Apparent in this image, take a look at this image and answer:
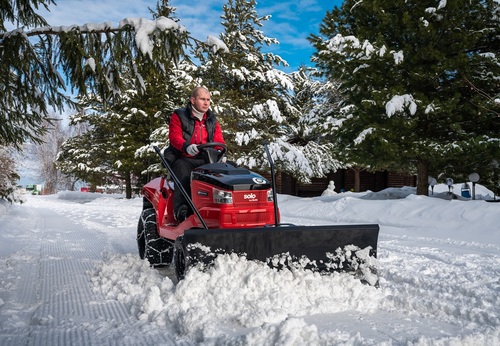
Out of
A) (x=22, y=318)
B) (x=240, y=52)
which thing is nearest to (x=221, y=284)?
(x=22, y=318)

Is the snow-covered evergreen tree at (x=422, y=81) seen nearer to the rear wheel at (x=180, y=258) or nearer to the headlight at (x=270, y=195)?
the headlight at (x=270, y=195)

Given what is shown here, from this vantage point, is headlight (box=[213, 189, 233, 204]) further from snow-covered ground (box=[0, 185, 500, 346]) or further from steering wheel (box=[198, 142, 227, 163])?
steering wheel (box=[198, 142, 227, 163])

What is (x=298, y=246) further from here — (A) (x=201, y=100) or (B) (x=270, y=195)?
(A) (x=201, y=100)

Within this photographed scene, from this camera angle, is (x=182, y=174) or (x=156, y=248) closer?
(x=182, y=174)

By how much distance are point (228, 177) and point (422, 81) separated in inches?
355

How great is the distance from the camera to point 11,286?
3.92 meters

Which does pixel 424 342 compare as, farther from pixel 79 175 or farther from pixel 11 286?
pixel 79 175

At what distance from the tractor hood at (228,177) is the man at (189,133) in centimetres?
24

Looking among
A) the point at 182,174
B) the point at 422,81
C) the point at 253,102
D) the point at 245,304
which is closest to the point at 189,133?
the point at 182,174

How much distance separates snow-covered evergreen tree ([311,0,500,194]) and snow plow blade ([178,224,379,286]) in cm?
751

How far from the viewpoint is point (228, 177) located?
390cm

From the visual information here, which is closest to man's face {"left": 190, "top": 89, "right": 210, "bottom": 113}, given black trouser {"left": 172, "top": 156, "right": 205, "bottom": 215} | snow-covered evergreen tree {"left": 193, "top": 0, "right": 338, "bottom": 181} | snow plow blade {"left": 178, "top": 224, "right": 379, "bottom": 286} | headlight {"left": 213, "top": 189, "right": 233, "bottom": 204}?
black trouser {"left": 172, "top": 156, "right": 205, "bottom": 215}

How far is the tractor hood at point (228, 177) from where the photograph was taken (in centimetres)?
380

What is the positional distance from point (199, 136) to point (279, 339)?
2695 mm
